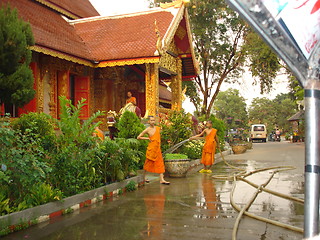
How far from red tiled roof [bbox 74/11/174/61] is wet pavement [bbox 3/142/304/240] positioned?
282 inches

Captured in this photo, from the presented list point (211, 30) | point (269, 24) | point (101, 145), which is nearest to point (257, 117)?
point (211, 30)

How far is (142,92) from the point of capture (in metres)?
20.1

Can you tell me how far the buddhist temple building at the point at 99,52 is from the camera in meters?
13.1

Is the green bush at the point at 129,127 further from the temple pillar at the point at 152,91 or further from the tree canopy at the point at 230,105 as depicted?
the tree canopy at the point at 230,105

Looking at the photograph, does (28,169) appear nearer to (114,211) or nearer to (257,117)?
(114,211)

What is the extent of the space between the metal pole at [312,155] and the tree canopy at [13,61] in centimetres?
758

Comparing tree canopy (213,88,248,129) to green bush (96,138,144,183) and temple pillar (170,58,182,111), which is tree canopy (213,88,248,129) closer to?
temple pillar (170,58,182,111)

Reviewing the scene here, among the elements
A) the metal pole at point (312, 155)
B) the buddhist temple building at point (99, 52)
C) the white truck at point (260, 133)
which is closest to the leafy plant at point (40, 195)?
the metal pole at point (312, 155)

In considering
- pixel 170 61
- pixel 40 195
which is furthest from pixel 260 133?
pixel 40 195

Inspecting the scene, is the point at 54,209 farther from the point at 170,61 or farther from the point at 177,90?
the point at 177,90

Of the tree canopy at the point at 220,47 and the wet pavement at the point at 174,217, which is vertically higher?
the tree canopy at the point at 220,47

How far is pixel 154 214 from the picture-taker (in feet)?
19.1

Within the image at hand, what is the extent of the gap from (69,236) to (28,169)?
4.47ft

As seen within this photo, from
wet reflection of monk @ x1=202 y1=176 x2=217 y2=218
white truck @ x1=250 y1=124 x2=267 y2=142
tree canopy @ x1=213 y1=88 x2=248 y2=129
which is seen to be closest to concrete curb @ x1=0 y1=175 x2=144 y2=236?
wet reflection of monk @ x1=202 y1=176 x2=217 y2=218
